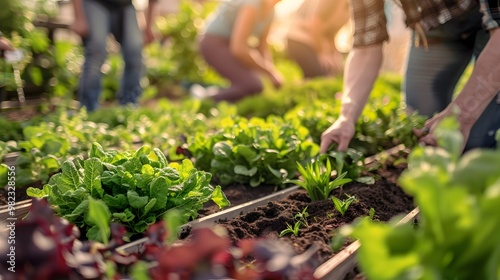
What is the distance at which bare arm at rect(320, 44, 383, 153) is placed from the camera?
2.22 metres

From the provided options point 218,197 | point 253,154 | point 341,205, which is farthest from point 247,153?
point 341,205

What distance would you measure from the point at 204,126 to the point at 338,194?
135 cm

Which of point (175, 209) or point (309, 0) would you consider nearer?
point (175, 209)

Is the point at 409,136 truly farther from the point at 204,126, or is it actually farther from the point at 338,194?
the point at 204,126

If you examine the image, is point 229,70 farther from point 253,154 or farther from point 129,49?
point 253,154

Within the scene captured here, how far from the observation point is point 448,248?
86 cm

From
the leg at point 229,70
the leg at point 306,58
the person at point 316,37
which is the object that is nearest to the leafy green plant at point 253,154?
the leg at point 229,70

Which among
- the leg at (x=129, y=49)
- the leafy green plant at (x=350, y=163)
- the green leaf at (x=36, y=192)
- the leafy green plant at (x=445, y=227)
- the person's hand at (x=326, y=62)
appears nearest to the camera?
the leafy green plant at (x=445, y=227)

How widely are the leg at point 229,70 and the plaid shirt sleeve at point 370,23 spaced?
3212 mm

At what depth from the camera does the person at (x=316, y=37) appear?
6.24 metres

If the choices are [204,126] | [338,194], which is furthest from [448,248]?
[204,126]

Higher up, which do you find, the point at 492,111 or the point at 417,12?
the point at 417,12

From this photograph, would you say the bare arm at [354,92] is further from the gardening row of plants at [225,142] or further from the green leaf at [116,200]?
the green leaf at [116,200]

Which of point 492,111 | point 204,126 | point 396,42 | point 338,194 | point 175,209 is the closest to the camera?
point 175,209
